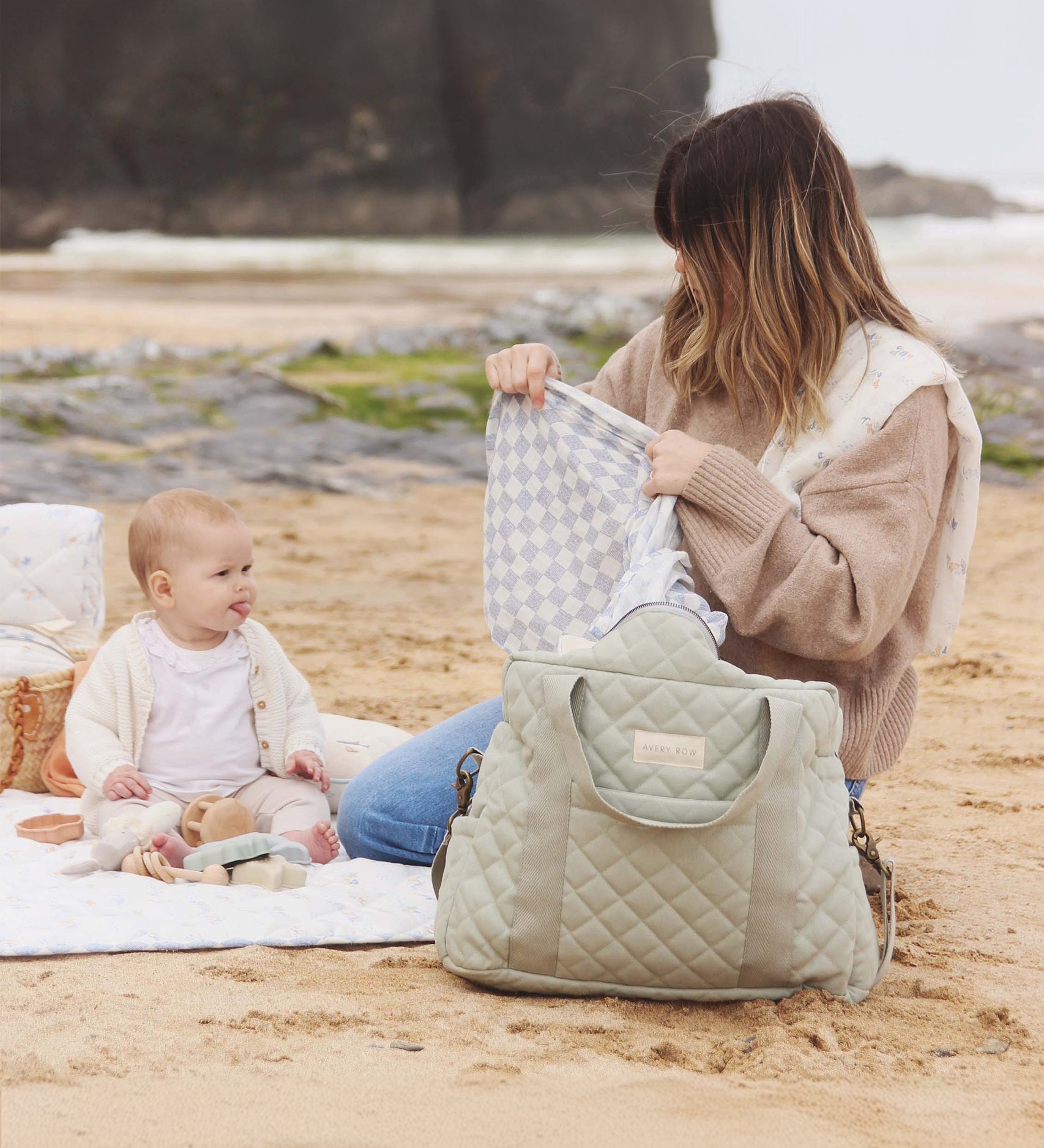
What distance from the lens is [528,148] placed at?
15.4 m

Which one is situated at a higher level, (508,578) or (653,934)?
(508,578)

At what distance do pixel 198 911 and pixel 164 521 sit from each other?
2.78ft

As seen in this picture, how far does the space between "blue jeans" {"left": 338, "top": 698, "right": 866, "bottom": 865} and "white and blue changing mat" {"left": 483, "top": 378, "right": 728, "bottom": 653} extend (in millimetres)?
204

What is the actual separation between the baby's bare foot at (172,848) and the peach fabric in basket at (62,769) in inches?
20.9

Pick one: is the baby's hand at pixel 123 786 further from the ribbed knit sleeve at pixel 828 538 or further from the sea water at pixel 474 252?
the sea water at pixel 474 252

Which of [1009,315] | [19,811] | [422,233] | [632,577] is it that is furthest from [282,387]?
[632,577]

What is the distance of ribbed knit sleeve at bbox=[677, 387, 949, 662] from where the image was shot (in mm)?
2023

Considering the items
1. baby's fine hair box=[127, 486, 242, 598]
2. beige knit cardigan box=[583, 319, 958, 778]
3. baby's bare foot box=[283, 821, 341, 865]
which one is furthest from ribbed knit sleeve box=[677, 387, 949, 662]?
baby's fine hair box=[127, 486, 242, 598]

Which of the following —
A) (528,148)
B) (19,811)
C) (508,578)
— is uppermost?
(528,148)

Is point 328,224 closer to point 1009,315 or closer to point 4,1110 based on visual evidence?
point 1009,315

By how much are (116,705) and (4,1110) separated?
3.97 ft

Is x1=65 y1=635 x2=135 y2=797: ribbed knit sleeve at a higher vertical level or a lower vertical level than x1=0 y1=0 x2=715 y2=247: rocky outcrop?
lower

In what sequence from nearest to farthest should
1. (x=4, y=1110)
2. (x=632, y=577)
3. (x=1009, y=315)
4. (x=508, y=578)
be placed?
1. (x=4, y=1110)
2. (x=632, y=577)
3. (x=508, y=578)
4. (x=1009, y=315)

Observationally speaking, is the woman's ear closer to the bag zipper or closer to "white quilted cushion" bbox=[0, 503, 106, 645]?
"white quilted cushion" bbox=[0, 503, 106, 645]
